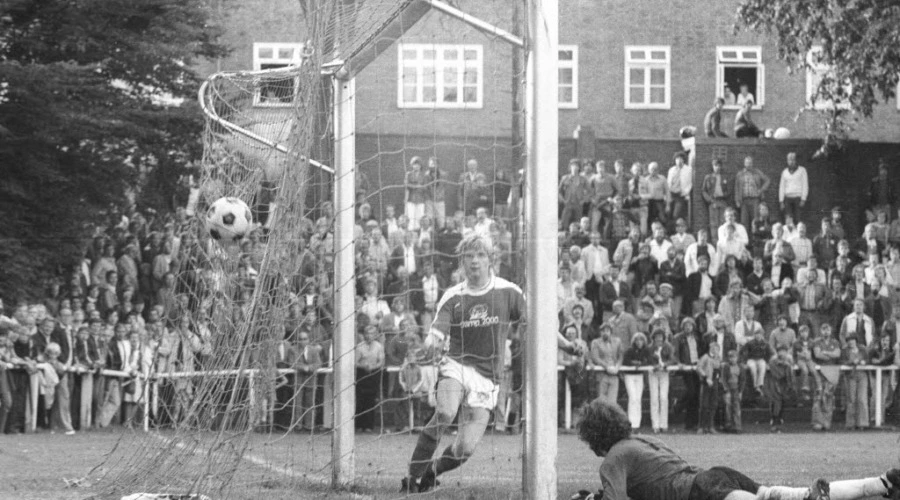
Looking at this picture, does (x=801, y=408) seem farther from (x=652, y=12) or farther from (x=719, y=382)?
(x=652, y=12)

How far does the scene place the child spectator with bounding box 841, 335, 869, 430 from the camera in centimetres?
2097

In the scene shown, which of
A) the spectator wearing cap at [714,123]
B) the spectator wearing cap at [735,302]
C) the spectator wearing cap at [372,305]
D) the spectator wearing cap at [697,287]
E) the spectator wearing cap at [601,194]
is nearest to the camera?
the spectator wearing cap at [372,305]

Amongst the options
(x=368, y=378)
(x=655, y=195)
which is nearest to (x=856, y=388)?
(x=655, y=195)

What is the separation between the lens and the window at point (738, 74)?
3641 centimetres

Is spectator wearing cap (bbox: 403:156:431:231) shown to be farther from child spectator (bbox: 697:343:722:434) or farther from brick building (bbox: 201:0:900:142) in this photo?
brick building (bbox: 201:0:900:142)

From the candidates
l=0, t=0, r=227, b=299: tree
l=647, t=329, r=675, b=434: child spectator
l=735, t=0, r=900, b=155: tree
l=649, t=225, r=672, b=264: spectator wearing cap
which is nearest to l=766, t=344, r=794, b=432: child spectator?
l=647, t=329, r=675, b=434: child spectator

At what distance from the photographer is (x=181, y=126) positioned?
78.5 feet

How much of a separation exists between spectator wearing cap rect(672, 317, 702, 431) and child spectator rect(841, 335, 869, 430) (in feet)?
7.52

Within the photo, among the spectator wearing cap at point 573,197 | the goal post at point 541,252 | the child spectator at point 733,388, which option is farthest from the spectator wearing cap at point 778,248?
the goal post at point 541,252

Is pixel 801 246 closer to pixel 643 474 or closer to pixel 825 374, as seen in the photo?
pixel 825 374

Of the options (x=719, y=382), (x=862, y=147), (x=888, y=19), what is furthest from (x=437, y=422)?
(x=862, y=147)

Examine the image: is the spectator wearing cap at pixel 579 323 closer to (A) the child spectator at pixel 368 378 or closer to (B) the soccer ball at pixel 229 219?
(A) the child spectator at pixel 368 378

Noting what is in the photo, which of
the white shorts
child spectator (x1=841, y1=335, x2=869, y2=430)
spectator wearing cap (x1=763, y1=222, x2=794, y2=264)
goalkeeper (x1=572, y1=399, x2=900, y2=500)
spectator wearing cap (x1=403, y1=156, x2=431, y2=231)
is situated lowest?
child spectator (x1=841, y1=335, x2=869, y2=430)

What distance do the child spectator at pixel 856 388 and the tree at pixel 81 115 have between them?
11.0 meters
